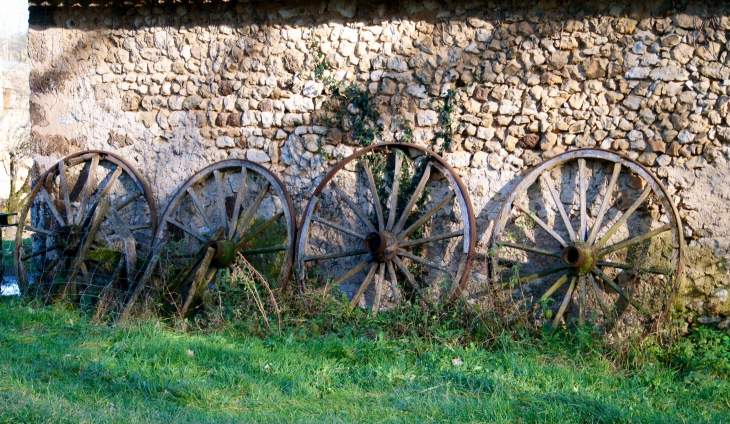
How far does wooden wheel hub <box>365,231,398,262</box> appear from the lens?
5.82 meters

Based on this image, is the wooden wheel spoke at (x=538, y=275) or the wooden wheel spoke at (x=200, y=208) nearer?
the wooden wheel spoke at (x=538, y=275)

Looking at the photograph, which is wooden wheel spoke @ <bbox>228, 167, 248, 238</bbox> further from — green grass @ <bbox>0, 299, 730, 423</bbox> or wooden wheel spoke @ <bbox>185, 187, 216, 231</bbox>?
green grass @ <bbox>0, 299, 730, 423</bbox>

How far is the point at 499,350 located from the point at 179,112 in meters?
3.95

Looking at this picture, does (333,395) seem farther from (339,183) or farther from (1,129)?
(1,129)

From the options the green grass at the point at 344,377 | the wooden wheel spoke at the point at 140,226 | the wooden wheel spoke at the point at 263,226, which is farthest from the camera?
the wooden wheel spoke at the point at 140,226

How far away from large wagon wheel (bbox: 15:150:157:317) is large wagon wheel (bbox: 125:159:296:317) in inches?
12.3

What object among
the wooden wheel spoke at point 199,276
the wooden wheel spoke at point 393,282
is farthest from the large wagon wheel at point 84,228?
the wooden wheel spoke at point 393,282

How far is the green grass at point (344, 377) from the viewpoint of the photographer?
12.7 ft

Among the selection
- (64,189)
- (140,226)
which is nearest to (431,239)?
(140,226)

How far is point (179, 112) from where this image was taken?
7.00 metres

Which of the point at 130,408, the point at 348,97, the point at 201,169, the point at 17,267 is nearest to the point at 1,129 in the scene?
the point at 17,267

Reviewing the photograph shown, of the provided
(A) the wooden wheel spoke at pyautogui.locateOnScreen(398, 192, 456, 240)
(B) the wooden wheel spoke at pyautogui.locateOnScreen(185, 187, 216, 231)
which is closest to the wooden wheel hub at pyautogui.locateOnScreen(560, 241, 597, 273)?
(A) the wooden wheel spoke at pyautogui.locateOnScreen(398, 192, 456, 240)

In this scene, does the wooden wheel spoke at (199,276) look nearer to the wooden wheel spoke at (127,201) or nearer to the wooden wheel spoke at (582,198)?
the wooden wheel spoke at (127,201)

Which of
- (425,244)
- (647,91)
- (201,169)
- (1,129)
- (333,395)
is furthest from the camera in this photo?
(1,129)
